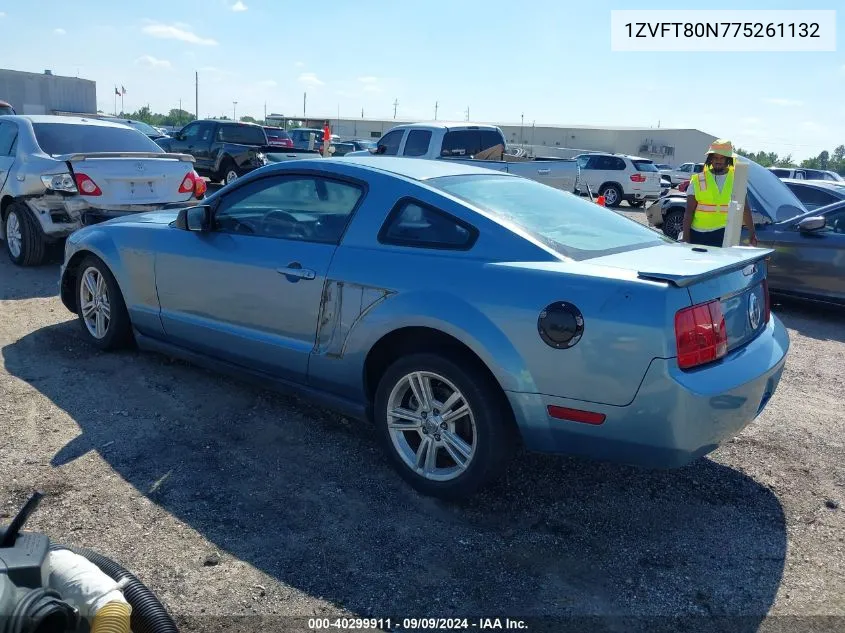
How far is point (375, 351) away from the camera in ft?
11.9

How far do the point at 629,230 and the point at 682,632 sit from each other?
2.16m

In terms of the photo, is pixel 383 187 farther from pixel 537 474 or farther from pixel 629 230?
pixel 537 474

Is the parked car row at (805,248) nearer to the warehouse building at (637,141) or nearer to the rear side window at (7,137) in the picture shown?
the rear side window at (7,137)

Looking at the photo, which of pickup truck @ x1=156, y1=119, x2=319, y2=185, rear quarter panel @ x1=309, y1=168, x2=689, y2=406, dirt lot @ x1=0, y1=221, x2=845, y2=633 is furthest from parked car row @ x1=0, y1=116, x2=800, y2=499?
pickup truck @ x1=156, y1=119, x2=319, y2=185

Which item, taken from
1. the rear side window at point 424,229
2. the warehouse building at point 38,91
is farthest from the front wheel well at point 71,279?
the warehouse building at point 38,91

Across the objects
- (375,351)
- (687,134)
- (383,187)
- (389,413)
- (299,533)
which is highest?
(687,134)

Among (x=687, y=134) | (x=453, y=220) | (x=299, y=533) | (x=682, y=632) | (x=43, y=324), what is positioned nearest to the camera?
(x=682, y=632)

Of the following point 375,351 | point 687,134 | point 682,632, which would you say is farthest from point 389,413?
point 687,134

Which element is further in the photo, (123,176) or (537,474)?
(123,176)

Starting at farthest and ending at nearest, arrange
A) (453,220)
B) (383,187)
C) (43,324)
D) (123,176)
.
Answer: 1. (123,176)
2. (43,324)
3. (383,187)
4. (453,220)

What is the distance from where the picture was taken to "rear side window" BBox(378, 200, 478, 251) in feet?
11.1

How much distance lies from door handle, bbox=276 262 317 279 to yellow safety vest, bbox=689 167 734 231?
4398 millimetres

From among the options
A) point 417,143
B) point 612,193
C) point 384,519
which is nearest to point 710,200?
point 384,519

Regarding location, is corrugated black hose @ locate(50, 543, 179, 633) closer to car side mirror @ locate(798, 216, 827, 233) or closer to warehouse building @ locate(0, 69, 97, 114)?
car side mirror @ locate(798, 216, 827, 233)
